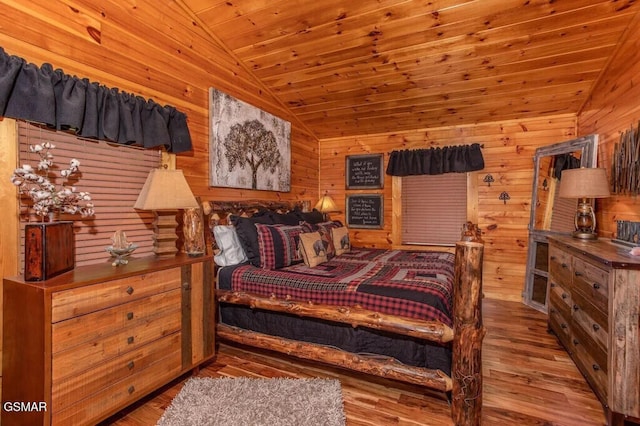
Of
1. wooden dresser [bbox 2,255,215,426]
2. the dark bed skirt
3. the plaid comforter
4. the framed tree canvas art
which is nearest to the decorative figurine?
wooden dresser [bbox 2,255,215,426]

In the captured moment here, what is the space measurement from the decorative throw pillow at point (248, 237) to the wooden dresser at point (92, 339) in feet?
2.36

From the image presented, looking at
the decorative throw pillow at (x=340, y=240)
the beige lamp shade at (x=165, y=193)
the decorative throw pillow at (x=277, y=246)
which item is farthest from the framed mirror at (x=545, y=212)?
the beige lamp shade at (x=165, y=193)

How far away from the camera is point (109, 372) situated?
5.51ft

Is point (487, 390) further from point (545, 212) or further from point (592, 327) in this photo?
point (545, 212)

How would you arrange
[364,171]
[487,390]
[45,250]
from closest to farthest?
[45,250] → [487,390] → [364,171]

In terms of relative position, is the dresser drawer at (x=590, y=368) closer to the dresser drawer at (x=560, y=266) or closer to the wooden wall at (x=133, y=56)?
the dresser drawer at (x=560, y=266)

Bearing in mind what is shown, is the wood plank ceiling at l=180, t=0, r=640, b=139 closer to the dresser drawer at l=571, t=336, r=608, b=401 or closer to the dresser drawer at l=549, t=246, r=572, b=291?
the dresser drawer at l=549, t=246, r=572, b=291

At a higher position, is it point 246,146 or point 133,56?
point 133,56

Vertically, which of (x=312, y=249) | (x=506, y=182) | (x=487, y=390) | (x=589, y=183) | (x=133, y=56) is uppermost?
(x=133, y=56)

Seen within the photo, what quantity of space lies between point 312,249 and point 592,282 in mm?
1989

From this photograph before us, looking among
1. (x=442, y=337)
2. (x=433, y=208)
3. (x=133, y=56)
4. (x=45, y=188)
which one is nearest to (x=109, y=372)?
(x=45, y=188)

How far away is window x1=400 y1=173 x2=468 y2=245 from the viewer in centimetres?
428

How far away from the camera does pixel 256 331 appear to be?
8.25ft

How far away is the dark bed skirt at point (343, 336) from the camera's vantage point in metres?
1.95
